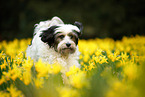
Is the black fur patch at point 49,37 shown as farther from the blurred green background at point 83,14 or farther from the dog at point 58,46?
the blurred green background at point 83,14

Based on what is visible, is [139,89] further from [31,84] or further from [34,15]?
[34,15]

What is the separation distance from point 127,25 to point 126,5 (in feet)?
7.21

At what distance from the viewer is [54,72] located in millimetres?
2354

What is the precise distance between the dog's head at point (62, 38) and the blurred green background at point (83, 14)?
43.9ft

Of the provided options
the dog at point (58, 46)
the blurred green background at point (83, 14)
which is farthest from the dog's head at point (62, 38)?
the blurred green background at point (83, 14)

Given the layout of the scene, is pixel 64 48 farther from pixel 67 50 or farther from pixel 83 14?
pixel 83 14

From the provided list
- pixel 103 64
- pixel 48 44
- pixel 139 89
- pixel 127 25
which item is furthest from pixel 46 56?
pixel 127 25

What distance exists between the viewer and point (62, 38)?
155 inches

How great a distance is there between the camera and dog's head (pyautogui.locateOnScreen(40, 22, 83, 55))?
379 cm

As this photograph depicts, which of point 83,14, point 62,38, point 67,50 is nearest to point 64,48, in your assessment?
point 67,50

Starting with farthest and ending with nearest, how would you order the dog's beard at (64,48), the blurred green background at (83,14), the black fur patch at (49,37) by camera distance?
the blurred green background at (83,14) < the black fur patch at (49,37) < the dog's beard at (64,48)

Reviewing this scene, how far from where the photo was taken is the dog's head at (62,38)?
3.79 meters

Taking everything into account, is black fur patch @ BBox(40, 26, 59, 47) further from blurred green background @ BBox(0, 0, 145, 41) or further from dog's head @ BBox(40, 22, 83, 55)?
blurred green background @ BBox(0, 0, 145, 41)

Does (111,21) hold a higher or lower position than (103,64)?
higher
